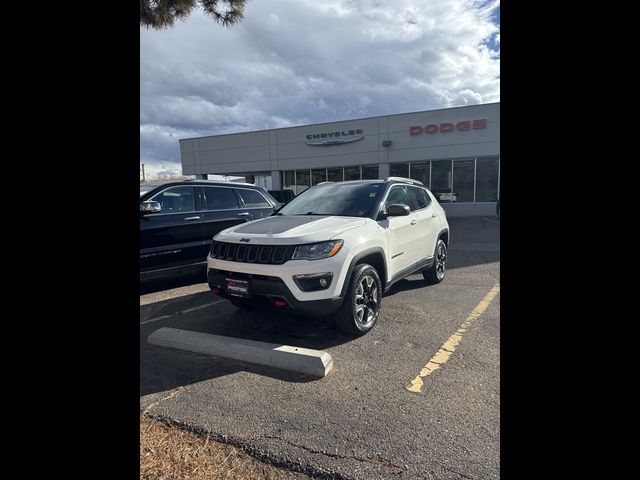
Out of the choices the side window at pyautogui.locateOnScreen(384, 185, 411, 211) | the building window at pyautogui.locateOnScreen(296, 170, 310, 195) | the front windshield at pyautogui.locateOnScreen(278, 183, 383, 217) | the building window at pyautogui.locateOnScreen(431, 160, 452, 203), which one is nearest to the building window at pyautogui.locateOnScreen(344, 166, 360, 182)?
the building window at pyautogui.locateOnScreen(296, 170, 310, 195)

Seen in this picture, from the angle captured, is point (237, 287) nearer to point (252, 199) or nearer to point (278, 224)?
point (278, 224)

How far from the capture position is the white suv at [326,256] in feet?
11.4

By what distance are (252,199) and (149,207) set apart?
234 centimetres

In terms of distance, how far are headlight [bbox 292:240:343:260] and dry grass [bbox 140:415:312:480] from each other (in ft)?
5.68

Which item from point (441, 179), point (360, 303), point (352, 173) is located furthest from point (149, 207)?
point (352, 173)

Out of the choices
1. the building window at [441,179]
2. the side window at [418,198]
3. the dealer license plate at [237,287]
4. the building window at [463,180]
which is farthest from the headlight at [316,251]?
the building window at [463,180]

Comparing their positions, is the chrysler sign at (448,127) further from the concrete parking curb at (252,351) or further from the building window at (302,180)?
the concrete parking curb at (252,351)

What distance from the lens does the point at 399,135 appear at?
20344 mm

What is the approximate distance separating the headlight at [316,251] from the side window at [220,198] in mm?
3718

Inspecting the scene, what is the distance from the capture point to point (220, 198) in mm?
6887

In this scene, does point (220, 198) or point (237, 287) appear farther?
point (220, 198)

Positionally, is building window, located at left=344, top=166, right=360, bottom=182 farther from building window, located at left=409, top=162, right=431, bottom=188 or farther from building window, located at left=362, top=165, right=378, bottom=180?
building window, located at left=409, top=162, right=431, bottom=188

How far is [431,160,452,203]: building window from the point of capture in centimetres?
1934
